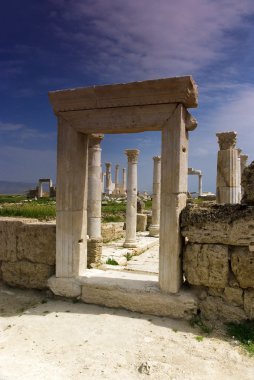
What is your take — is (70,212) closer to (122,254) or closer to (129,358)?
(129,358)

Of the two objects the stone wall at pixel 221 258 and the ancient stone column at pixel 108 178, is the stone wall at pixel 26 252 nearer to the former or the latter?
the stone wall at pixel 221 258

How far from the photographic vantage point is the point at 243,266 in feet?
14.4

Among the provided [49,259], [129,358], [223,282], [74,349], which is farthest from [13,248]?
[223,282]

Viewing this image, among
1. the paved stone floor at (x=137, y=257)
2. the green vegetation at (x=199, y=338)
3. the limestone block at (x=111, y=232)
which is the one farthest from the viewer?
the limestone block at (x=111, y=232)

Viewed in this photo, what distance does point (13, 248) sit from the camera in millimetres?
5961

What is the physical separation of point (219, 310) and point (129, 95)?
142 inches

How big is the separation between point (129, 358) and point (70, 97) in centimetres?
410

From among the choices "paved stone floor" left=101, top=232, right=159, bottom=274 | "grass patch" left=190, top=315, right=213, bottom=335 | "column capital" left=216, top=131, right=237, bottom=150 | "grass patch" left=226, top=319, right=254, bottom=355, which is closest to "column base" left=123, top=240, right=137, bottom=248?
"paved stone floor" left=101, top=232, right=159, bottom=274

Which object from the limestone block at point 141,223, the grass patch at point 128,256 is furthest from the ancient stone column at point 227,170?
the limestone block at point 141,223

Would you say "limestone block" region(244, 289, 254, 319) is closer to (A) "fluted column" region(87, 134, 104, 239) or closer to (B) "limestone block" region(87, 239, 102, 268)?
(B) "limestone block" region(87, 239, 102, 268)

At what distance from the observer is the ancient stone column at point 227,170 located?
9398 millimetres

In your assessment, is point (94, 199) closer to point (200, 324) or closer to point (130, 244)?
point (130, 244)

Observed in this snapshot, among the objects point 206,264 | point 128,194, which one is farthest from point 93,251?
point 128,194

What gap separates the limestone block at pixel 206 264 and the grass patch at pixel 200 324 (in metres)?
0.51
